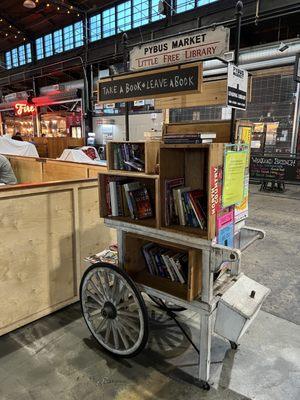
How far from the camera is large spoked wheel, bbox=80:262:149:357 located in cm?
193

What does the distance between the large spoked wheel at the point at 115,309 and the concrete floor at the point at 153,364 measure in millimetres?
124

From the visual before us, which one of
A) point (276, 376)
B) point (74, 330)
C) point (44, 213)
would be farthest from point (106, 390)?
point (44, 213)

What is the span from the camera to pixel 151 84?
1807 mm

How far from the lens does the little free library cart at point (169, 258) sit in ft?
5.65

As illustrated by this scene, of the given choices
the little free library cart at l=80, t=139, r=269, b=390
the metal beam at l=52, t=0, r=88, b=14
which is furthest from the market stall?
the metal beam at l=52, t=0, r=88, b=14

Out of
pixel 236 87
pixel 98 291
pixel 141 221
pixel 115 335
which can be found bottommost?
pixel 115 335

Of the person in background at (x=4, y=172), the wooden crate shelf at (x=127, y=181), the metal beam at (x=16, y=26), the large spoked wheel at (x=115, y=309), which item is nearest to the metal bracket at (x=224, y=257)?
the wooden crate shelf at (x=127, y=181)

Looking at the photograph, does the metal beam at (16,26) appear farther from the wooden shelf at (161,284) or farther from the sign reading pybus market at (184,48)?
the wooden shelf at (161,284)

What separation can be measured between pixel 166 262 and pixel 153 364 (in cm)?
70

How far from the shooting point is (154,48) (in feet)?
6.52

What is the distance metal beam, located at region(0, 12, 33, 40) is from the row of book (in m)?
15.8

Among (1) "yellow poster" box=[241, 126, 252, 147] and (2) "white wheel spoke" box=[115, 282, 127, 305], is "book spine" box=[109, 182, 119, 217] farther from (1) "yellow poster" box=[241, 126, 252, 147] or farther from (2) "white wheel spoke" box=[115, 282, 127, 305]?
(1) "yellow poster" box=[241, 126, 252, 147]

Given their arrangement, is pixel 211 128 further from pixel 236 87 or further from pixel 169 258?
pixel 169 258

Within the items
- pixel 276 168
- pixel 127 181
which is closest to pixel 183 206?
pixel 127 181
